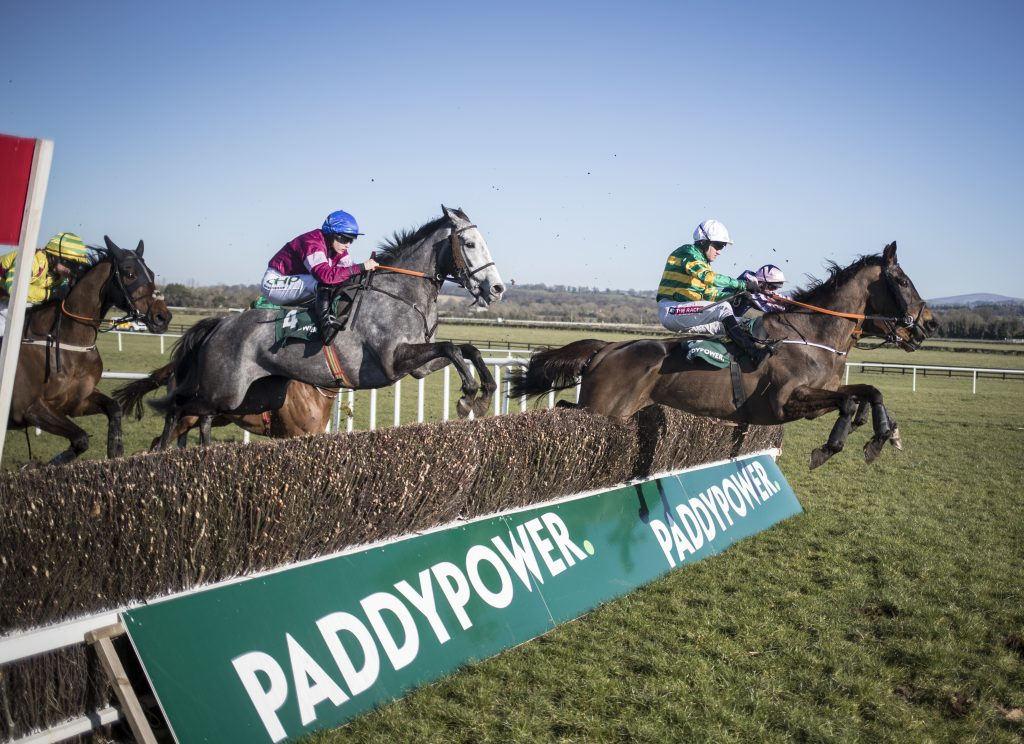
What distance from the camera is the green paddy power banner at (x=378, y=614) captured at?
2727 mm

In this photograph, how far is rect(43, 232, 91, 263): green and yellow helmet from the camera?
6.28 meters

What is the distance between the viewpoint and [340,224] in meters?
5.62

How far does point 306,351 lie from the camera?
573 cm

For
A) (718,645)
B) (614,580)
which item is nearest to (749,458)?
(614,580)

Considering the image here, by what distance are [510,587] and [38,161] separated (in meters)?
2.75

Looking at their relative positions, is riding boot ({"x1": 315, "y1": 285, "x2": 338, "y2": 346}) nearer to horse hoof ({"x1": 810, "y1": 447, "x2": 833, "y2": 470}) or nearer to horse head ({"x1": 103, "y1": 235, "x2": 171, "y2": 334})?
horse head ({"x1": 103, "y1": 235, "x2": 171, "y2": 334})

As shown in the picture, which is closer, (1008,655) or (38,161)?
(38,161)

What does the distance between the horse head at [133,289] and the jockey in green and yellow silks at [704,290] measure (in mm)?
3835

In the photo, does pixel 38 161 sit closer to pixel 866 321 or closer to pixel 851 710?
pixel 851 710

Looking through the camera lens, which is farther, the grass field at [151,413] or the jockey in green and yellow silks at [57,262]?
the grass field at [151,413]

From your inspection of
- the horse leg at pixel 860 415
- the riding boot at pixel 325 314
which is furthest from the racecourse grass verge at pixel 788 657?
the riding boot at pixel 325 314

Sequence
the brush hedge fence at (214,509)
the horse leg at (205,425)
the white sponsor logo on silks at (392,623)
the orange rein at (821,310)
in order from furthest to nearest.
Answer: the orange rein at (821,310), the horse leg at (205,425), the white sponsor logo on silks at (392,623), the brush hedge fence at (214,509)

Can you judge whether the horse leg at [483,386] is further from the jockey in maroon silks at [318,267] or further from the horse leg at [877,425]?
the horse leg at [877,425]

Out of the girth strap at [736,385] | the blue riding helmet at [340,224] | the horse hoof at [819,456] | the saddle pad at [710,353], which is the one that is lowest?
the horse hoof at [819,456]
